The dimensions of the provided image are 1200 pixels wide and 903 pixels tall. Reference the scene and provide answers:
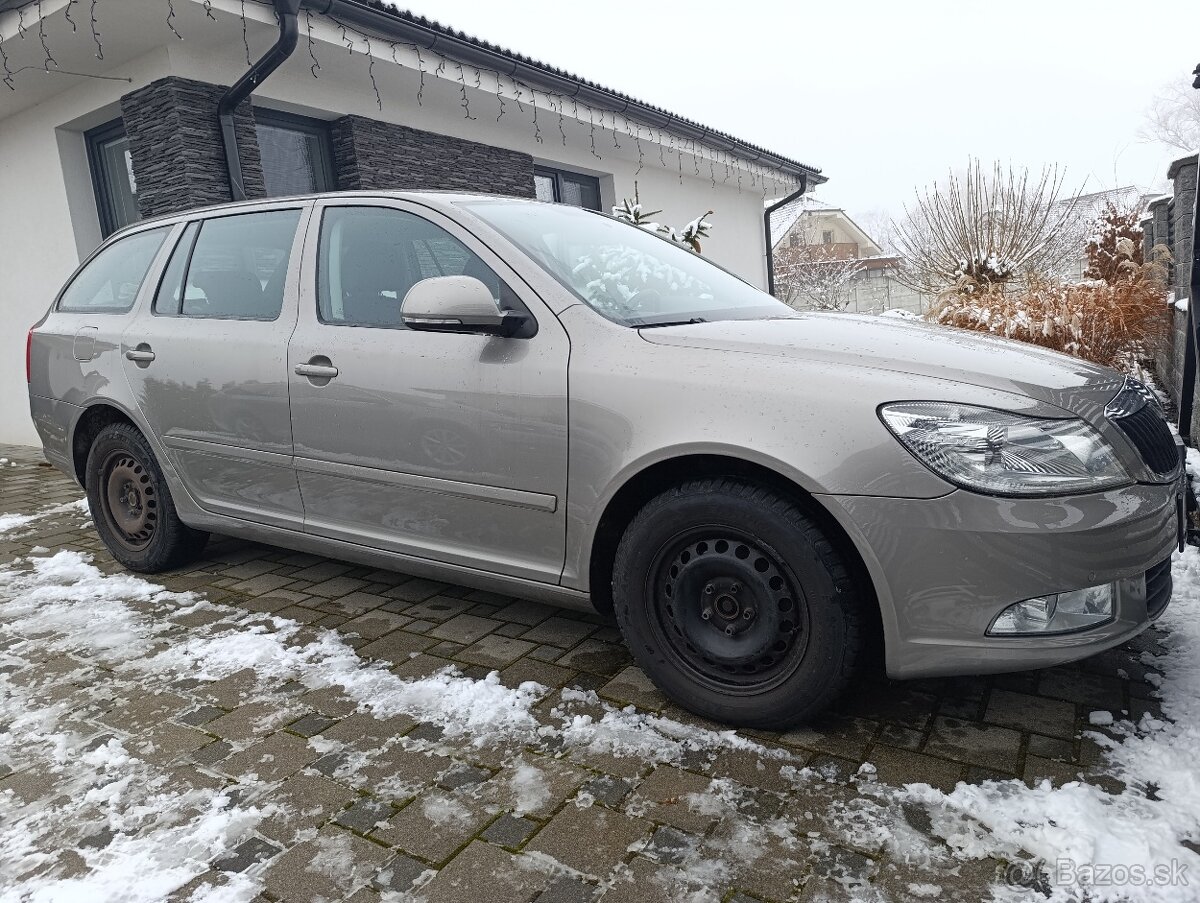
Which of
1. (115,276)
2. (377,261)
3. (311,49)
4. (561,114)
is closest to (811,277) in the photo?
(561,114)

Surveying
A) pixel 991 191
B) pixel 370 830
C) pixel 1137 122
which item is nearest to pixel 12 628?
pixel 370 830

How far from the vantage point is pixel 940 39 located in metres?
132

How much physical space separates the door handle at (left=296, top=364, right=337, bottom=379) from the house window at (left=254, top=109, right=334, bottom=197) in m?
4.69

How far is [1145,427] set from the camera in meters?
2.21

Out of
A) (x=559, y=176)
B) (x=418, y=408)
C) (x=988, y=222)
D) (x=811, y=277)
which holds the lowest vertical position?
(x=418, y=408)

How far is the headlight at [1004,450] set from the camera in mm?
1936

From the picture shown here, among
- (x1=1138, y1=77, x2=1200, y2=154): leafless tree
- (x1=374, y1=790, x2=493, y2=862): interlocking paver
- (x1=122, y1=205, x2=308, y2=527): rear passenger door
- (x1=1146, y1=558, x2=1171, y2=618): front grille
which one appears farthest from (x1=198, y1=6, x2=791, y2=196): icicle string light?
(x1=1138, y1=77, x2=1200, y2=154): leafless tree

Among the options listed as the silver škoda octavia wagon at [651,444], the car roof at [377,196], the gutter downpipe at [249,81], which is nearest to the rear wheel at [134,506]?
the silver škoda octavia wagon at [651,444]

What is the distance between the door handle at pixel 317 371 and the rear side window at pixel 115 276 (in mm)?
1388

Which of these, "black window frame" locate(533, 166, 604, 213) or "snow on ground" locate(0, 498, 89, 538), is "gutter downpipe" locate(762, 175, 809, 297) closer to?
"black window frame" locate(533, 166, 604, 213)

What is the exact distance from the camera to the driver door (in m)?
2.54

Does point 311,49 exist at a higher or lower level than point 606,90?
lower

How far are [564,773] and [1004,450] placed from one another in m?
1.36

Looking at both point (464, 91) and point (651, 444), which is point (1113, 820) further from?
point (464, 91)
